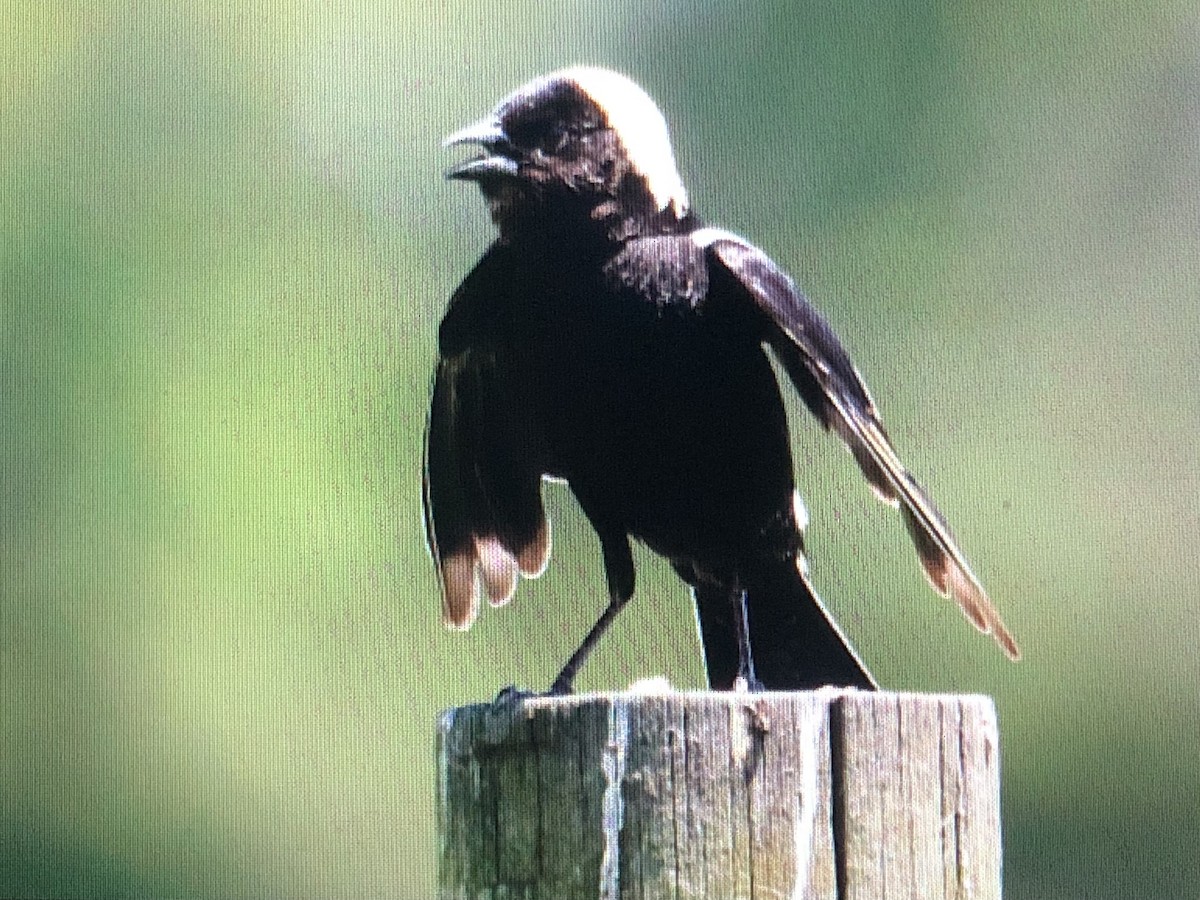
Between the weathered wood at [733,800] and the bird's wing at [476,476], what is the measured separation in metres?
1.39

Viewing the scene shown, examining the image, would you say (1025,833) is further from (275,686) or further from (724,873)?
(724,873)

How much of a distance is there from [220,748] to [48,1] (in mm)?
2124

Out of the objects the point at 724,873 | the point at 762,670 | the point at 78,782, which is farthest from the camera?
the point at 78,782

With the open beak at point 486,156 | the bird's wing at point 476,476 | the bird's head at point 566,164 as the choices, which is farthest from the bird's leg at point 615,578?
the open beak at point 486,156

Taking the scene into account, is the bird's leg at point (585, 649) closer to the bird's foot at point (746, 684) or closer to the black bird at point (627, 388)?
the black bird at point (627, 388)

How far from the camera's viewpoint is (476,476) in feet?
10.7

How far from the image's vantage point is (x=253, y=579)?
4.48 m

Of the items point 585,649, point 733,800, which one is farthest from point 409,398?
point 733,800

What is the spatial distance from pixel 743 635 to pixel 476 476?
636 mm

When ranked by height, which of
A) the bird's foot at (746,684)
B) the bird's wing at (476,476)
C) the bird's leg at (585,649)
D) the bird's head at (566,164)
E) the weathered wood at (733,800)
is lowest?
the weathered wood at (733,800)

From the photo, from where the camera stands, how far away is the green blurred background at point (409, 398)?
4078mm

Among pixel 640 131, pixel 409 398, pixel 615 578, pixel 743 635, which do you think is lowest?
pixel 743 635

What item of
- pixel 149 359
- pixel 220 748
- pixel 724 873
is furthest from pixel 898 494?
pixel 149 359

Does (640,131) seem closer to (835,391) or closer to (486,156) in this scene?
(486,156)
